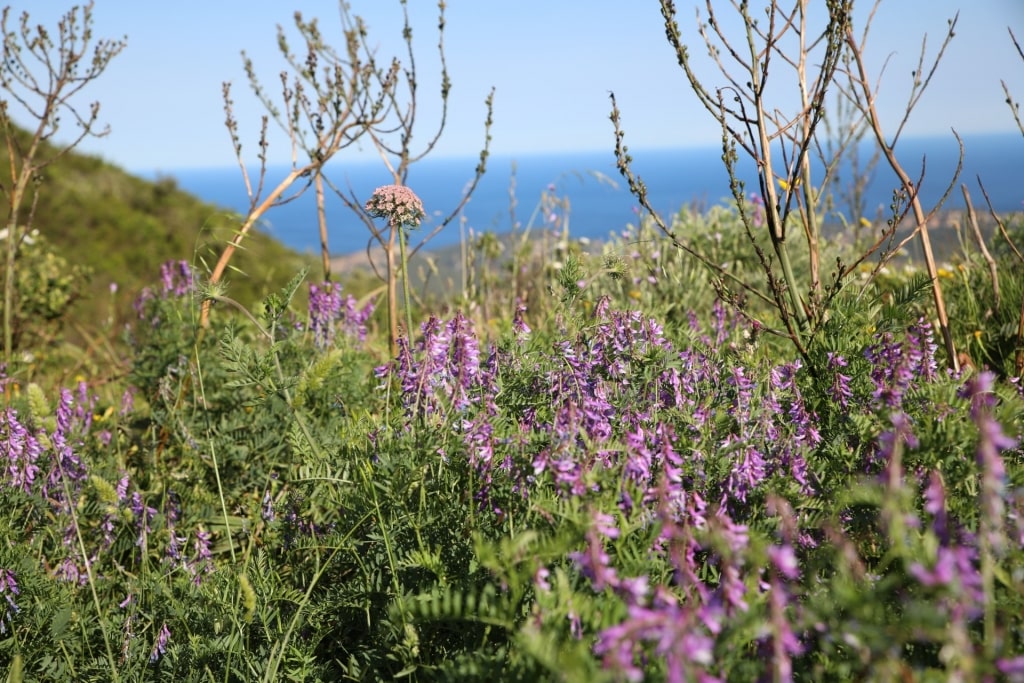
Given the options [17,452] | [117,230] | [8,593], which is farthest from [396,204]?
[117,230]

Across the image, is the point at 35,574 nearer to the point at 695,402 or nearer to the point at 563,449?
the point at 563,449

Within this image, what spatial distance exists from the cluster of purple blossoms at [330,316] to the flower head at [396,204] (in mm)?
1595

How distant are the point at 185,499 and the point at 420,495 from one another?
5.00ft

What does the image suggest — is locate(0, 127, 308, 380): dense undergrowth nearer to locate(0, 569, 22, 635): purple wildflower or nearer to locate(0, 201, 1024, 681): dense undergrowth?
locate(0, 201, 1024, 681): dense undergrowth

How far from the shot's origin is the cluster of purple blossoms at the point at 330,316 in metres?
4.12

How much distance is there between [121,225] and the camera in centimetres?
1650

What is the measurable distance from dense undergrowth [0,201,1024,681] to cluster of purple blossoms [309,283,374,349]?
2.70ft

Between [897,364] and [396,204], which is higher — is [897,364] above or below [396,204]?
below

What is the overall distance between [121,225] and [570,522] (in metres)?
17.1

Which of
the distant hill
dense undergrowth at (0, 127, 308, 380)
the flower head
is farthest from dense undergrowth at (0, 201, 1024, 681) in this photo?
the distant hill

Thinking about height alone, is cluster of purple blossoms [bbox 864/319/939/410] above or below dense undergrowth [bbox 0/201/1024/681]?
above

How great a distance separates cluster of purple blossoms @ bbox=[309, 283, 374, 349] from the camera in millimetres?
4117

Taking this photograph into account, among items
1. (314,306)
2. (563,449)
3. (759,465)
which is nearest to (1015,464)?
(759,465)

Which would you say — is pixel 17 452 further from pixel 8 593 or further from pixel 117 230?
pixel 117 230
